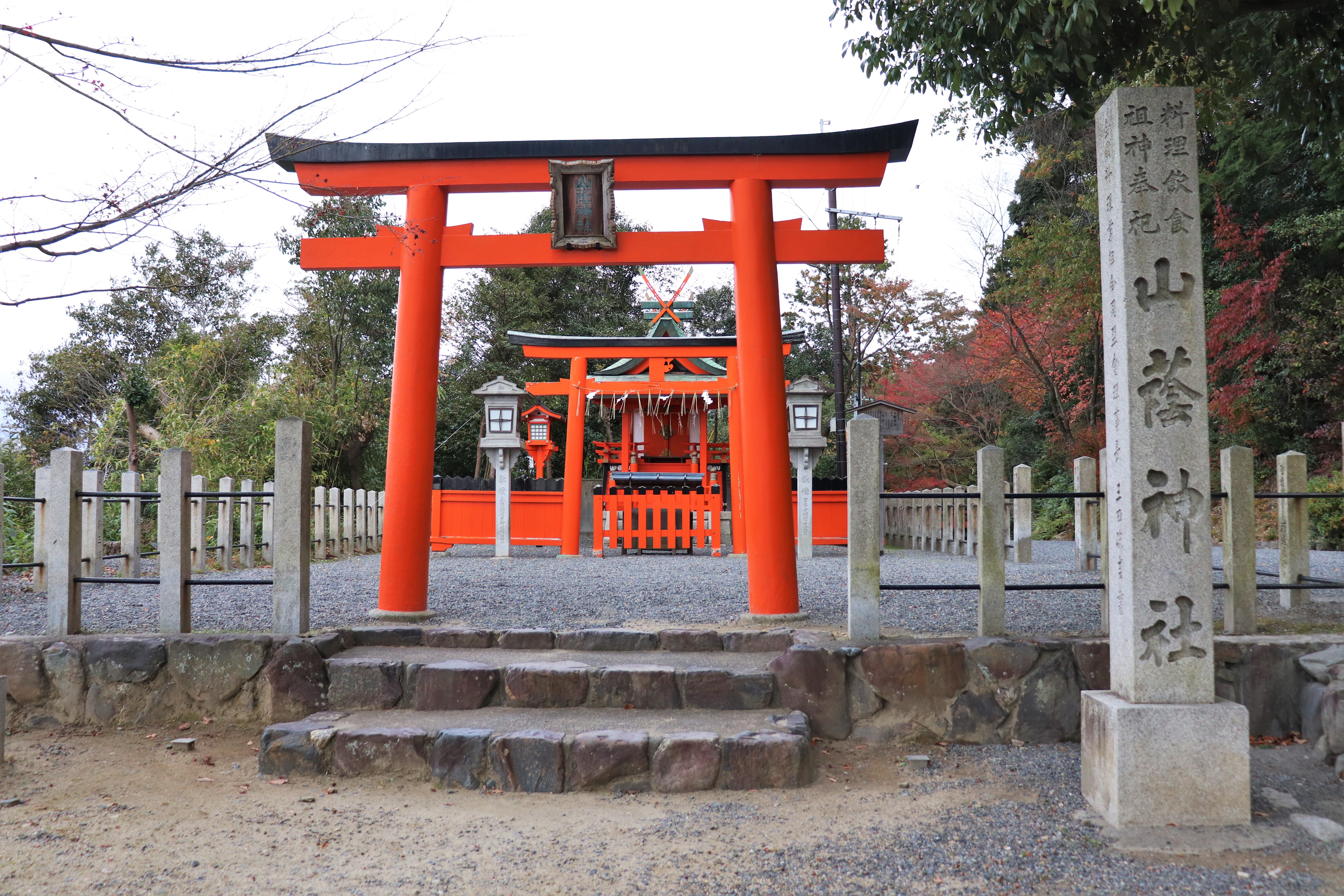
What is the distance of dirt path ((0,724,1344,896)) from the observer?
290 cm

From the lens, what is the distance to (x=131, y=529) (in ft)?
27.7

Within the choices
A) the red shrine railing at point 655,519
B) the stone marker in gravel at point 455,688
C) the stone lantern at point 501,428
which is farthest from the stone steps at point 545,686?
the stone lantern at point 501,428

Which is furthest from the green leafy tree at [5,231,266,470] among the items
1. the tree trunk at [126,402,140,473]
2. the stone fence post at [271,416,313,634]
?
the stone fence post at [271,416,313,634]

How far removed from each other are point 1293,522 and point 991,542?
2.38m

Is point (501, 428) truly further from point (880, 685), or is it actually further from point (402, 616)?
point (880, 685)

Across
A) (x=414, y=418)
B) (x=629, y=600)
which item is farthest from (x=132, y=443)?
(x=629, y=600)

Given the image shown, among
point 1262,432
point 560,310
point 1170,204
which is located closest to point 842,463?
point 1262,432

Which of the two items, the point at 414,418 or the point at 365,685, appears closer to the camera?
the point at 365,685

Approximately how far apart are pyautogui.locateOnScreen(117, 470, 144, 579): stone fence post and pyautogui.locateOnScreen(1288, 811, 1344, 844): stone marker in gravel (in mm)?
9368

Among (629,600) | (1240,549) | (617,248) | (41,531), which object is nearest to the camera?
(1240,549)

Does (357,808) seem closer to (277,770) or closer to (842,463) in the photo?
(277,770)

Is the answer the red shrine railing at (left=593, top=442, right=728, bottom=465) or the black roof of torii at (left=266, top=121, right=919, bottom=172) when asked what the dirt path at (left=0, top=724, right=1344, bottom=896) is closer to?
the black roof of torii at (left=266, top=121, right=919, bottom=172)

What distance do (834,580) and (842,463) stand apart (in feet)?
29.2

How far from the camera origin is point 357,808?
3594 mm
